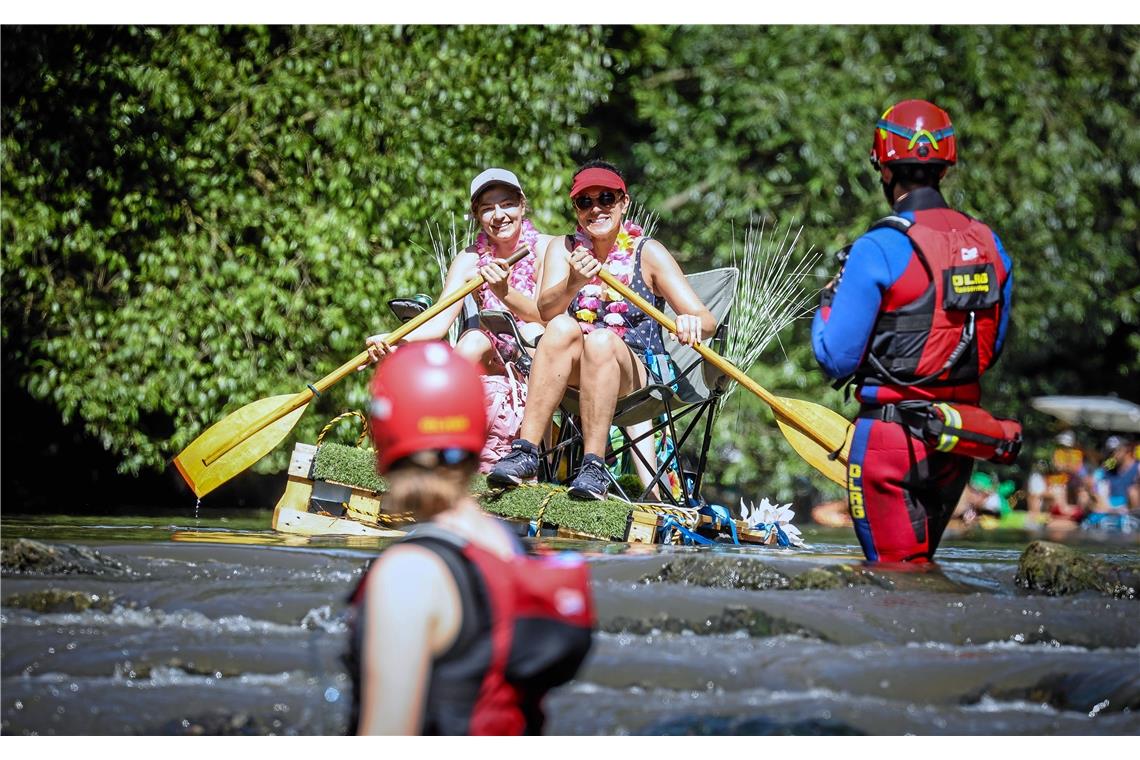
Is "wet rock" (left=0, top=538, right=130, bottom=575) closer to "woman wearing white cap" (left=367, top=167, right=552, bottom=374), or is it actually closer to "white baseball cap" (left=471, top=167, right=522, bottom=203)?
"woman wearing white cap" (left=367, top=167, right=552, bottom=374)

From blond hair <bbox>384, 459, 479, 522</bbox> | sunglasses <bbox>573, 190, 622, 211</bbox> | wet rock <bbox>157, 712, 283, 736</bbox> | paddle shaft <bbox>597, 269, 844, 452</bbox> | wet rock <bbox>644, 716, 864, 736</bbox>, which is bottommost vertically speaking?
wet rock <bbox>157, 712, 283, 736</bbox>

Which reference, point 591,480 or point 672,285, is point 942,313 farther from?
point 672,285

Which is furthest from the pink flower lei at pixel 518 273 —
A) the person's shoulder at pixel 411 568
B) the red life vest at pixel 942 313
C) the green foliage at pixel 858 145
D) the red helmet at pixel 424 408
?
the green foliage at pixel 858 145

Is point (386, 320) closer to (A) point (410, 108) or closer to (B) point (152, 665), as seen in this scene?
(A) point (410, 108)

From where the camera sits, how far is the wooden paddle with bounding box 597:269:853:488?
596cm

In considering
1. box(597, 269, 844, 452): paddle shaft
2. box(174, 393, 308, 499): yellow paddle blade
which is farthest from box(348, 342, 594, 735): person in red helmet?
box(174, 393, 308, 499): yellow paddle blade

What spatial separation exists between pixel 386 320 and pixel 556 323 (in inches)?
144

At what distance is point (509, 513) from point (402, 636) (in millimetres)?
3801

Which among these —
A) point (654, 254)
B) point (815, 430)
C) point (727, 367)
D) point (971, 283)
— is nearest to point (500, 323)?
point (654, 254)

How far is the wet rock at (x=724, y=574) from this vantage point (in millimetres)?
4211

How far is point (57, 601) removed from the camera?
12.6 ft

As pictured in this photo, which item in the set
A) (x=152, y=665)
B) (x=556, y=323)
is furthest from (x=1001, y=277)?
(x=152, y=665)

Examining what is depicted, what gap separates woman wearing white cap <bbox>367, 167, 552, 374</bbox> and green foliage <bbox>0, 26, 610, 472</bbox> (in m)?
2.51

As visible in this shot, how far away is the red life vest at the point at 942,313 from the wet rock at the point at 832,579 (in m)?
0.59
